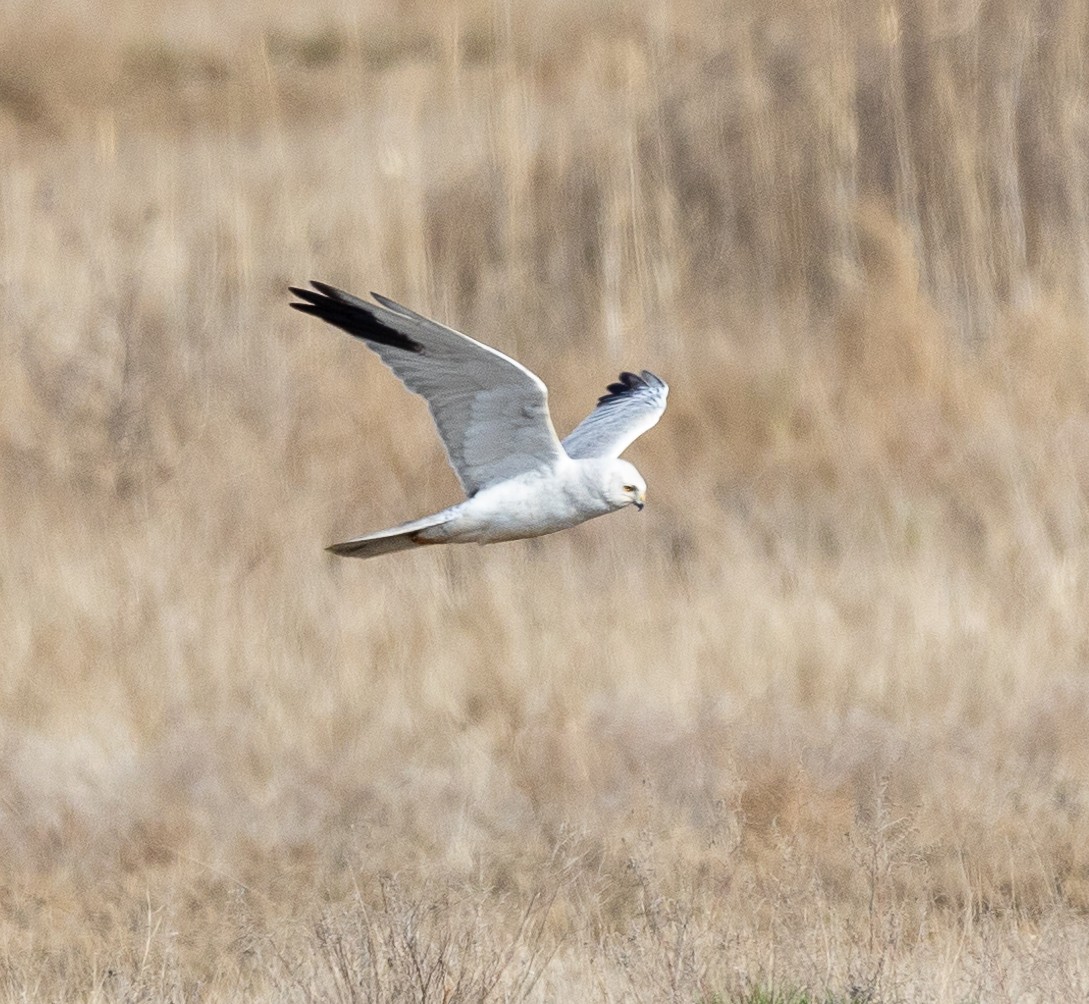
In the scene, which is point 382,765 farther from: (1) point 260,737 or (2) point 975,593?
(2) point 975,593

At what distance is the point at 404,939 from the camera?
4.62m

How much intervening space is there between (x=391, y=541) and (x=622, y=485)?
2.21 feet

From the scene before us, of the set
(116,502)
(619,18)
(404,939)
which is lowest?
(404,939)

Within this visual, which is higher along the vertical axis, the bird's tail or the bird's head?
the bird's head

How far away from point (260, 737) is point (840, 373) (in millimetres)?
4379

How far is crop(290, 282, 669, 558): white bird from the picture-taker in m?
5.23

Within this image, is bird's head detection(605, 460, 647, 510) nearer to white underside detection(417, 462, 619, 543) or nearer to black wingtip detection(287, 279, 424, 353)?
white underside detection(417, 462, 619, 543)

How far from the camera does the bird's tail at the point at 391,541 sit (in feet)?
17.2

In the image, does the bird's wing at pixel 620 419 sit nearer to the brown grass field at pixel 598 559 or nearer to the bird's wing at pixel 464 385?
the bird's wing at pixel 464 385

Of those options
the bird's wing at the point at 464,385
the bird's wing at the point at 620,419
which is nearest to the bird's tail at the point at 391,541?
the bird's wing at the point at 464,385

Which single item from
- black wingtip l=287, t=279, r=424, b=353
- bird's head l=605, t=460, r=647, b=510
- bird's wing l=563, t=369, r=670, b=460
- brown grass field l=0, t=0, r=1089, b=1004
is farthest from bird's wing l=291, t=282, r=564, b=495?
brown grass field l=0, t=0, r=1089, b=1004

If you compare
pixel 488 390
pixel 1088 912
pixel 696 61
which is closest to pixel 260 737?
pixel 488 390

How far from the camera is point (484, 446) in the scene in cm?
555

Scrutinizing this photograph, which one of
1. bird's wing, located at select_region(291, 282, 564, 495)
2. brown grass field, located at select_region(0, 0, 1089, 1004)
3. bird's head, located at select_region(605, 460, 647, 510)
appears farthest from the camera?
brown grass field, located at select_region(0, 0, 1089, 1004)
